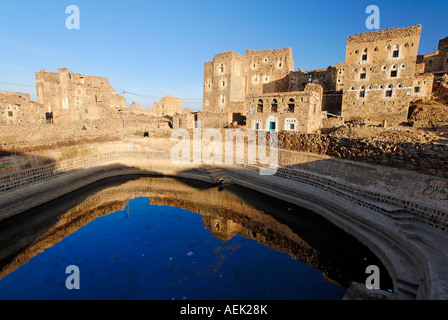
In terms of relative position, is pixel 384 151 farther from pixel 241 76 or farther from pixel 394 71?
pixel 241 76

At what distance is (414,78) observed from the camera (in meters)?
27.7

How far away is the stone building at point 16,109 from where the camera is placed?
32.2 metres

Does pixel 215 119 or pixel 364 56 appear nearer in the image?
pixel 364 56

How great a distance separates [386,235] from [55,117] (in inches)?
1936

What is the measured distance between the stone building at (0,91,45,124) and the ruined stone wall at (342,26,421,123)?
46.0 meters

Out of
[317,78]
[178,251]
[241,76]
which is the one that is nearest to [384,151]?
[178,251]

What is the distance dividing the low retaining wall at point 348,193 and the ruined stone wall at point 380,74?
14988 mm

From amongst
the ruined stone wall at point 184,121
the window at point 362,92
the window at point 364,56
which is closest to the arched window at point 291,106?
the window at point 362,92

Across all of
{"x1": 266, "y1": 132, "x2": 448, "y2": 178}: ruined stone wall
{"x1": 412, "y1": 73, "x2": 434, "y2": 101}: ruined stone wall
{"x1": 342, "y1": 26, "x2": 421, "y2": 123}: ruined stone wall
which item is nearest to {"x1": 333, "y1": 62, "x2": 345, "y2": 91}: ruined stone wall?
{"x1": 342, "y1": 26, "x2": 421, "y2": 123}: ruined stone wall

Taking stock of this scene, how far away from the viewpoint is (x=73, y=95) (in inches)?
1555

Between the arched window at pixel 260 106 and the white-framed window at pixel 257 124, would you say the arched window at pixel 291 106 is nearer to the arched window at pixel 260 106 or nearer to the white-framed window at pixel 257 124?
the arched window at pixel 260 106

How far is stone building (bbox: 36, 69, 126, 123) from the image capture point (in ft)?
129

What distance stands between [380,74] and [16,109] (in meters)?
50.1
